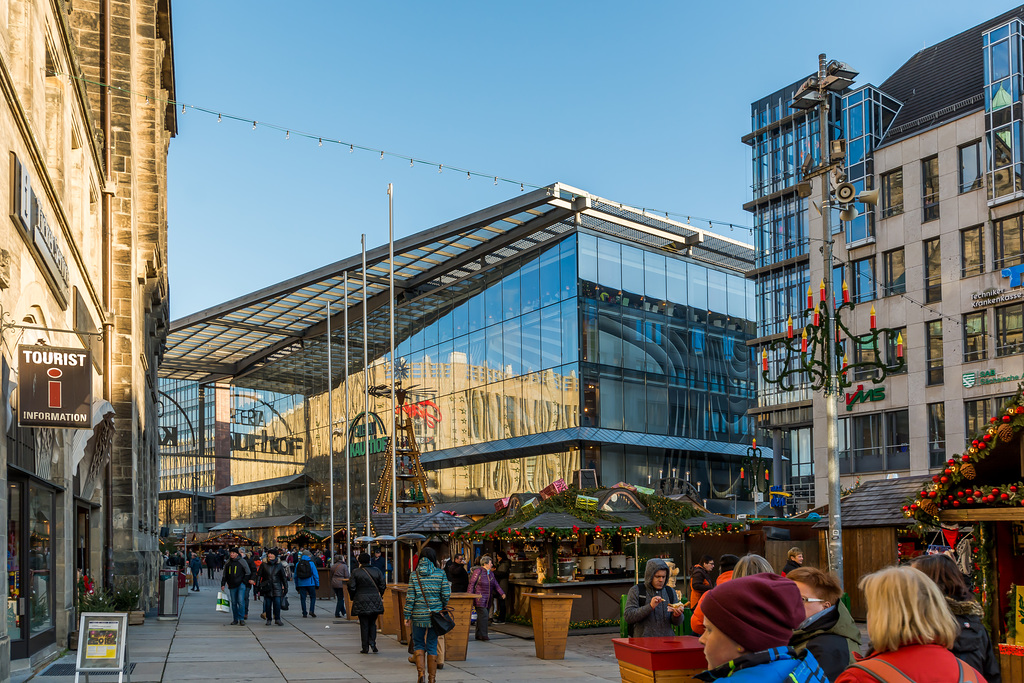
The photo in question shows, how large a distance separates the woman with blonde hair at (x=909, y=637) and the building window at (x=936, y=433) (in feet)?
139

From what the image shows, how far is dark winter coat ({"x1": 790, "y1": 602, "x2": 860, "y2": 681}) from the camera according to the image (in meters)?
4.94

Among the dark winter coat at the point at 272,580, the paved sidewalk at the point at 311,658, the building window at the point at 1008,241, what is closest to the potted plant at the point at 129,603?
the paved sidewalk at the point at 311,658

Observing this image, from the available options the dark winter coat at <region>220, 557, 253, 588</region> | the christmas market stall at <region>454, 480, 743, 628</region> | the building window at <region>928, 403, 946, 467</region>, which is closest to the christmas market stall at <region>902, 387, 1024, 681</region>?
the christmas market stall at <region>454, 480, 743, 628</region>

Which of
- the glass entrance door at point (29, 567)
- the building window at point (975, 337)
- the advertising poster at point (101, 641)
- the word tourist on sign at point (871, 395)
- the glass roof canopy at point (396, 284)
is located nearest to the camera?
the advertising poster at point (101, 641)

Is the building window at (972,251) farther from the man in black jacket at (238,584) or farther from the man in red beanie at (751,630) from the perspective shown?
the man in red beanie at (751,630)

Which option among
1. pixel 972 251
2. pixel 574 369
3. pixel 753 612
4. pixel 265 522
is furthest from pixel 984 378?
pixel 265 522

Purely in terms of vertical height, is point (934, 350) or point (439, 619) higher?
point (934, 350)

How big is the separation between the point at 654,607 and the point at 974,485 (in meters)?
3.52

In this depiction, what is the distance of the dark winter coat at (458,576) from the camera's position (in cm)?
2072

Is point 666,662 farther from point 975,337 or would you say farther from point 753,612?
point 975,337

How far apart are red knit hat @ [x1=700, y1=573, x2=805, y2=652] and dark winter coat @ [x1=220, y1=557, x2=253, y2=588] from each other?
23372 millimetres

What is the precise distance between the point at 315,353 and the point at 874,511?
167ft

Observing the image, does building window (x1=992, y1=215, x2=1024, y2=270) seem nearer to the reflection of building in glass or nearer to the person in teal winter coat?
the reflection of building in glass

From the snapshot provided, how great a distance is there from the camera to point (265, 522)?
7894 cm
